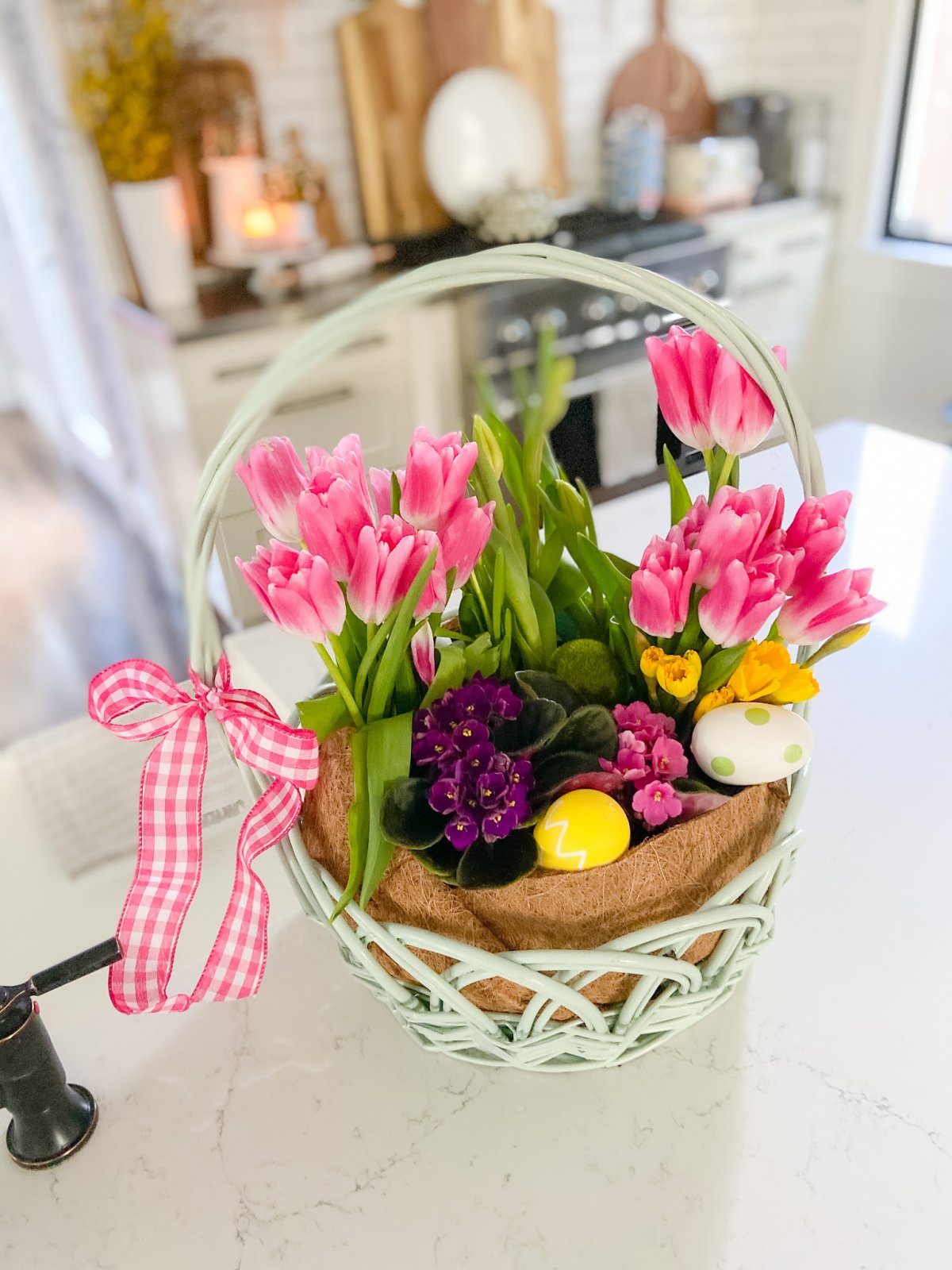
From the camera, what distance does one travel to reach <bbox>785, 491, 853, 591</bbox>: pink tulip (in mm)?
511

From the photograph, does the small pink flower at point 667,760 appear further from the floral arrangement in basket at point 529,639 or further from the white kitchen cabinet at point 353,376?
the white kitchen cabinet at point 353,376

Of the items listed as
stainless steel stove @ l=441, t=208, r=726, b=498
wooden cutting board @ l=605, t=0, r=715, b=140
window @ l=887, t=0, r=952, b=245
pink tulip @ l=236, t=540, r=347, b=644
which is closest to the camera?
pink tulip @ l=236, t=540, r=347, b=644

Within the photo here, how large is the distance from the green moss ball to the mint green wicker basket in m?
0.12

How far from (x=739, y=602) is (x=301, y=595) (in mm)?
224

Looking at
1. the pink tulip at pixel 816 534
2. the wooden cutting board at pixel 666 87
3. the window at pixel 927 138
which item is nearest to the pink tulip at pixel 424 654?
the pink tulip at pixel 816 534

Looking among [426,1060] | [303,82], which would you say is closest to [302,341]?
[426,1060]

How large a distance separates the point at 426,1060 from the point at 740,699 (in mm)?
316

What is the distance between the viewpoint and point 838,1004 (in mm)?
635

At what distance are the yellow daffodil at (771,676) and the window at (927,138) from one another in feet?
9.67

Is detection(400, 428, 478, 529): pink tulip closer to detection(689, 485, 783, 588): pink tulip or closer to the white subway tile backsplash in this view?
detection(689, 485, 783, 588): pink tulip

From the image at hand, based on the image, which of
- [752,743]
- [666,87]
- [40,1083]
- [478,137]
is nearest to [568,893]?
[752,743]

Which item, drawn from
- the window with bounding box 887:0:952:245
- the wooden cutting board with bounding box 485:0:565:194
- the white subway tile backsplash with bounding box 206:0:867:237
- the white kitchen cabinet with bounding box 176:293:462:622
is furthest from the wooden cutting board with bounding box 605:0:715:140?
the white kitchen cabinet with bounding box 176:293:462:622

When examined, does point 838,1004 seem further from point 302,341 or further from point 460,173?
point 460,173

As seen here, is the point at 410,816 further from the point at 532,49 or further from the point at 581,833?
the point at 532,49
